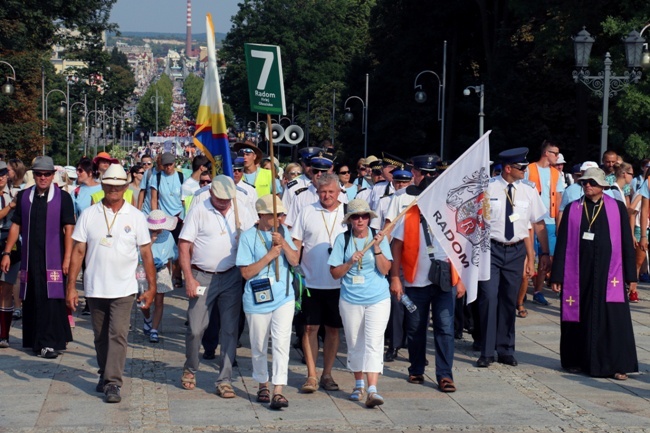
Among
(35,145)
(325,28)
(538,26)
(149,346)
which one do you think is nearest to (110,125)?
(325,28)

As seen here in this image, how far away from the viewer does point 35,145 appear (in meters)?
51.3

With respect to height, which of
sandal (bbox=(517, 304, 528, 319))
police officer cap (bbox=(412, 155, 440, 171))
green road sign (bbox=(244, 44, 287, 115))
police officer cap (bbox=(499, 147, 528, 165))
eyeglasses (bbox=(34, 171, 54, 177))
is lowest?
sandal (bbox=(517, 304, 528, 319))

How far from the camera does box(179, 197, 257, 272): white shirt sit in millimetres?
9906

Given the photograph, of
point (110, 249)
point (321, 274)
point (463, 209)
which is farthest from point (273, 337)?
point (463, 209)

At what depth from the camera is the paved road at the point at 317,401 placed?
28.6ft

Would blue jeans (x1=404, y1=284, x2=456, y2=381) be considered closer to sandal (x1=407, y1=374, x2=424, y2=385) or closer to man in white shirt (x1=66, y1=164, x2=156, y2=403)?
sandal (x1=407, y1=374, x2=424, y2=385)

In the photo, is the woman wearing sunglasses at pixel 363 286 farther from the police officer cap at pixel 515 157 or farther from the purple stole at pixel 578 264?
the police officer cap at pixel 515 157

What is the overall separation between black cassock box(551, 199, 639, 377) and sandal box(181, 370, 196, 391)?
133 inches

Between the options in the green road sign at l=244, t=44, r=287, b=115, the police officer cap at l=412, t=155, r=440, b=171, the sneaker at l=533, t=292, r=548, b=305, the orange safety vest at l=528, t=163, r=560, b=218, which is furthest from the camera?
the sneaker at l=533, t=292, r=548, b=305

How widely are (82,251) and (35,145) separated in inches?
1689

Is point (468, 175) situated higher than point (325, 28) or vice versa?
point (325, 28)

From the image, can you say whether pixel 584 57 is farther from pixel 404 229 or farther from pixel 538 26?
pixel 538 26

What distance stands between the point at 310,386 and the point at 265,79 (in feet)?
8.15

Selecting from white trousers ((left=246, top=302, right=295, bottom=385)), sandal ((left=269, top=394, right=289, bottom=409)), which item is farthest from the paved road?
white trousers ((left=246, top=302, right=295, bottom=385))
